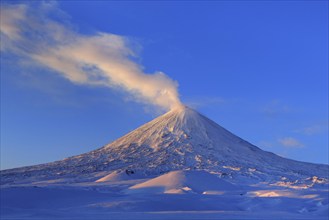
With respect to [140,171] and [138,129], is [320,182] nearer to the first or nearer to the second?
[140,171]

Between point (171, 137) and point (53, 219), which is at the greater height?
point (171, 137)


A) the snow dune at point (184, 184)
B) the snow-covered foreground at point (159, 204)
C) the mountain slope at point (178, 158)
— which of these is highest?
the mountain slope at point (178, 158)

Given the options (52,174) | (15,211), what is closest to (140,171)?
(52,174)

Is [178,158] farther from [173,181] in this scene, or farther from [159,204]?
[159,204]

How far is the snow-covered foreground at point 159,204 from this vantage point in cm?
3139

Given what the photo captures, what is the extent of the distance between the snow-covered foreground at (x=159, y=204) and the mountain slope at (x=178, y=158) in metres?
21.8

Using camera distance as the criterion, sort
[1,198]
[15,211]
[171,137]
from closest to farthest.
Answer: [15,211]
[1,198]
[171,137]

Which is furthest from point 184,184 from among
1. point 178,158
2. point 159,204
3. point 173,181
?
point 178,158

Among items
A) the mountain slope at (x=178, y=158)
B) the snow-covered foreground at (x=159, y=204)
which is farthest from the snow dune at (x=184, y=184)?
the mountain slope at (x=178, y=158)

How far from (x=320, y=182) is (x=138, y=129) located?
148 ft

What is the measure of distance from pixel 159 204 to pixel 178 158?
4907 centimetres

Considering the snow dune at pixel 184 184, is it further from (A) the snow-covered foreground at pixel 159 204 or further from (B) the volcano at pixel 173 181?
(B) the volcano at pixel 173 181

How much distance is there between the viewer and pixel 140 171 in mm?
78125

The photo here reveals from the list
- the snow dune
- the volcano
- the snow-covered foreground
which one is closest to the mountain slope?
the volcano
